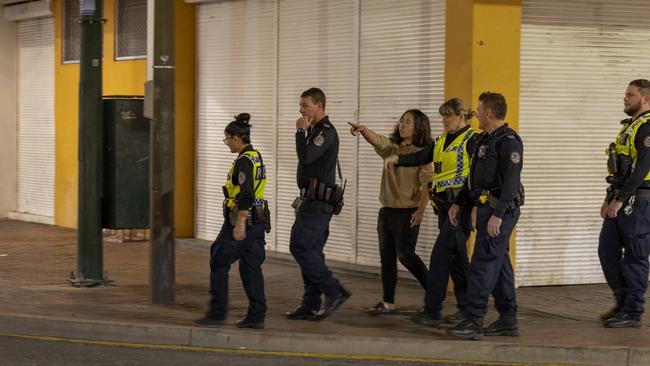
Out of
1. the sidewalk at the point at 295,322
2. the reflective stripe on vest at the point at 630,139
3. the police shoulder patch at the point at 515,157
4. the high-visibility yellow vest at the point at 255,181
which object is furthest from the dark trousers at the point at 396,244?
the reflective stripe on vest at the point at 630,139

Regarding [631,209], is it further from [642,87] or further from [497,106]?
[497,106]

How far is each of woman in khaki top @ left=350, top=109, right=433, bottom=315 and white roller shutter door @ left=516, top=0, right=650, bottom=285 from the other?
2079 millimetres

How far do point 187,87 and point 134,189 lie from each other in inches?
168

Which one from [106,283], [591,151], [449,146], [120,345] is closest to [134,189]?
[106,283]

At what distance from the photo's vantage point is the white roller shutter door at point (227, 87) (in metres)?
15.2

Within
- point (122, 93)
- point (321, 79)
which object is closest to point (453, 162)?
point (321, 79)

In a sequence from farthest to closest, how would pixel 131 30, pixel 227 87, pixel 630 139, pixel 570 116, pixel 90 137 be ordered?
pixel 131 30, pixel 227 87, pixel 570 116, pixel 90 137, pixel 630 139

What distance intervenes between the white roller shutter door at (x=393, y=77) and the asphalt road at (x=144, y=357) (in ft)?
12.6

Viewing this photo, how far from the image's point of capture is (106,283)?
40.9 ft

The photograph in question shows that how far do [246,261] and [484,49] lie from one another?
3.53m

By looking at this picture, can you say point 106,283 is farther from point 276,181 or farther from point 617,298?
point 617,298

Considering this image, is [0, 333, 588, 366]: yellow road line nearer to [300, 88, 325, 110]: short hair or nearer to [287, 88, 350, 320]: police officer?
[287, 88, 350, 320]: police officer

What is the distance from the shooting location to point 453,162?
391 inches

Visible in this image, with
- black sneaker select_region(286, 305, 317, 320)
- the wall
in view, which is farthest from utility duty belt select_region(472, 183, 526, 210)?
the wall
